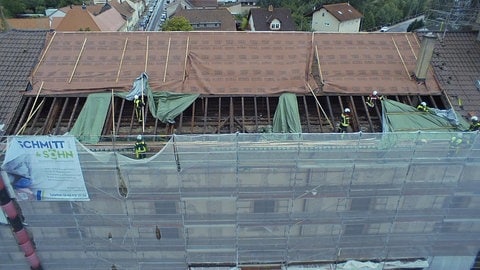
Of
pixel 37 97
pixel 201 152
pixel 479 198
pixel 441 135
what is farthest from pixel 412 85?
pixel 37 97

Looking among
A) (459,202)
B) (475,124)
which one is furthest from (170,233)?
(475,124)

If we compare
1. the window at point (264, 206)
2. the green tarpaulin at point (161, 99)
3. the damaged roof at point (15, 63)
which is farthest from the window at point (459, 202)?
the damaged roof at point (15, 63)

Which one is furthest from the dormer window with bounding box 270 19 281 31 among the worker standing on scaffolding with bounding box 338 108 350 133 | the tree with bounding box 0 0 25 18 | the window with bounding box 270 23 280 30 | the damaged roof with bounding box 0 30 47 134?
the worker standing on scaffolding with bounding box 338 108 350 133

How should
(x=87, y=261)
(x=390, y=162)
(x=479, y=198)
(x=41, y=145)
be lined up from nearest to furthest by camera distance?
(x=41, y=145) < (x=390, y=162) < (x=479, y=198) < (x=87, y=261)

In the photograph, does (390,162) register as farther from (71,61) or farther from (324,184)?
(71,61)

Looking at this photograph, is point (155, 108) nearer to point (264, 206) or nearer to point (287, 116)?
point (287, 116)

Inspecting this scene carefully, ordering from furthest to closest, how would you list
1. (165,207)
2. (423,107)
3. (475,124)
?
(423,107), (165,207), (475,124)
